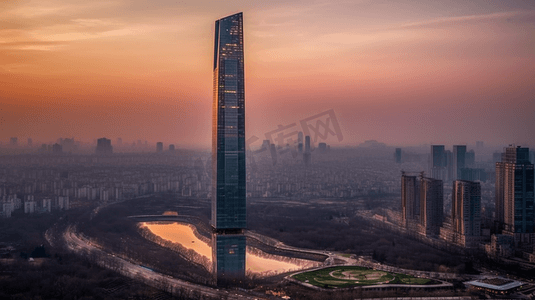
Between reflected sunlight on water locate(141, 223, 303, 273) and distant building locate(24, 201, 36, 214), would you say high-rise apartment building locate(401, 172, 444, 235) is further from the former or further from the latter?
distant building locate(24, 201, 36, 214)

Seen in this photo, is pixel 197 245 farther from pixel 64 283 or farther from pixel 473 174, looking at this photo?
pixel 473 174

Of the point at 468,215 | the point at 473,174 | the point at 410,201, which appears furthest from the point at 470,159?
the point at 468,215

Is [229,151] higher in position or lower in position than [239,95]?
lower

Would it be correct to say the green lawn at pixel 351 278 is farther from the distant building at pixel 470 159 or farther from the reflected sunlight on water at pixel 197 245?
the distant building at pixel 470 159

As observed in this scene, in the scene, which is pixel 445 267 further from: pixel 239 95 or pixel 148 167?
pixel 148 167

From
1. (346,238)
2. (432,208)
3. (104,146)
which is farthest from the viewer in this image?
(104,146)

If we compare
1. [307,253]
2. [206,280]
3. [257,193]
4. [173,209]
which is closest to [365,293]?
[206,280]

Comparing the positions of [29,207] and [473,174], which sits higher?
[473,174]

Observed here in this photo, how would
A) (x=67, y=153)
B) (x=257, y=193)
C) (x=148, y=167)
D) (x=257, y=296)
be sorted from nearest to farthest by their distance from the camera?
1. (x=257, y=296)
2. (x=257, y=193)
3. (x=67, y=153)
4. (x=148, y=167)
